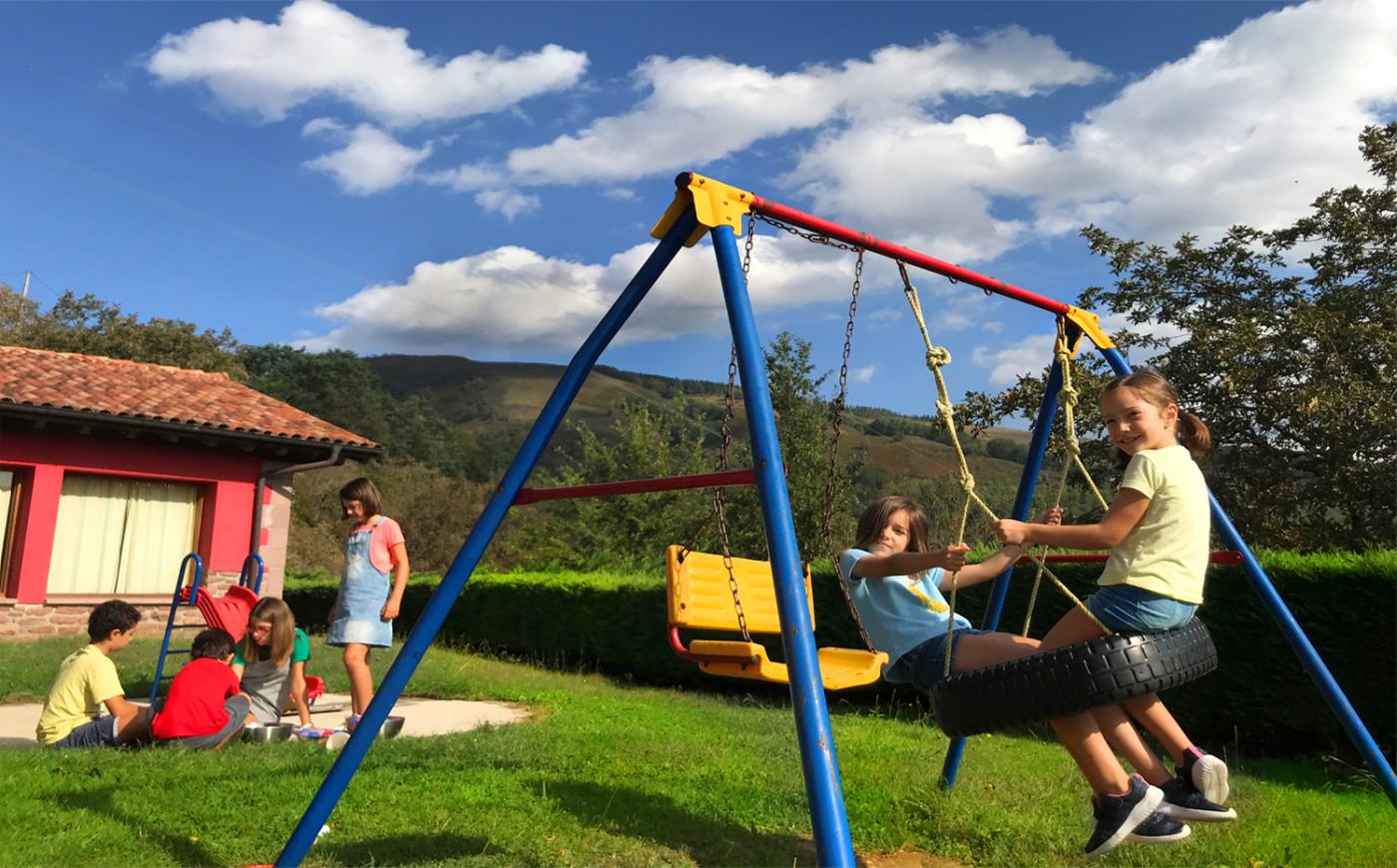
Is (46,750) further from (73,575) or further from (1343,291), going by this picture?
(1343,291)

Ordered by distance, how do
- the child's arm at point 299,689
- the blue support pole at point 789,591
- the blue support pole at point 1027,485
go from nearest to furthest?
1. the blue support pole at point 789,591
2. the blue support pole at point 1027,485
3. the child's arm at point 299,689

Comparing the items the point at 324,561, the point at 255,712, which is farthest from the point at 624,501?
the point at 255,712

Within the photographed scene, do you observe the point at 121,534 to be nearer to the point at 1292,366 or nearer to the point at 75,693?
the point at 75,693

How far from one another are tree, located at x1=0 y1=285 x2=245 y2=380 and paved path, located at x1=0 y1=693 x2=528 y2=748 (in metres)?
29.2

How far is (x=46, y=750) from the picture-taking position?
191 inches

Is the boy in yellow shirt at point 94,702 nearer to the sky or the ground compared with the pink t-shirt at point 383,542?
nearer to the ground

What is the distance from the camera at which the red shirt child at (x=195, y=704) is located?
505 centimetres

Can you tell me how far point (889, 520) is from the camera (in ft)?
11.6

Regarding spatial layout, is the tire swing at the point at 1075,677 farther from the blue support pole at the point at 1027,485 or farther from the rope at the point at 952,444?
the blue support pole at the point at 1027,485

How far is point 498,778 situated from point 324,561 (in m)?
25.5

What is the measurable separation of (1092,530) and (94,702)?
5.00 m

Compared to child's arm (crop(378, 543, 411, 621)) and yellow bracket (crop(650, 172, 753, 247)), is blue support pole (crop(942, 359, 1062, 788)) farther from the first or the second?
child's arm (crop(378, 543, 411, 621))

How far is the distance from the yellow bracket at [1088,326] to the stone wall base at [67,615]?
10683mm

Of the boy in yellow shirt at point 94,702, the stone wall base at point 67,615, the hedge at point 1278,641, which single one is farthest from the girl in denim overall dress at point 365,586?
the stone wall base at point 67,615
